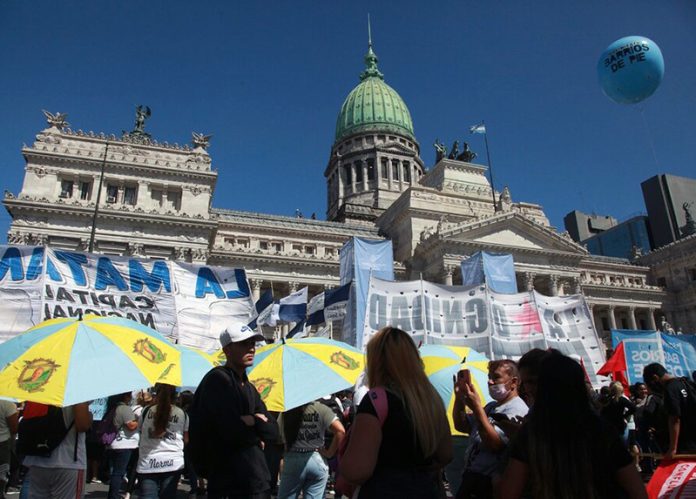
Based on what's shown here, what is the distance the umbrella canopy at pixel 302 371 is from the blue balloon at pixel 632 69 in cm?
1202

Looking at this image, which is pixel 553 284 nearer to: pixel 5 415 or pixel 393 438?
pixel 5 415

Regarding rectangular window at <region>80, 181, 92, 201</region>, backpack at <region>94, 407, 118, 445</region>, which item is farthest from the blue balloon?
rectangular window at <region>80, 181, 92, 201</region>

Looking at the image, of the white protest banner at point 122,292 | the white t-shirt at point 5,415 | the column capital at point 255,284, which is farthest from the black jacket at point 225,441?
the column capital at point 255,284

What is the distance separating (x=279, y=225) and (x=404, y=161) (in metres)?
33.0

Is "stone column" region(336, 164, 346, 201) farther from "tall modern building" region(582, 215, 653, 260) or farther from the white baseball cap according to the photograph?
the white baseball cap

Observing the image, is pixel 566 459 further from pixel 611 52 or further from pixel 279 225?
pixel 279 225

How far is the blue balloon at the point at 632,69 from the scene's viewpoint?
13375 mm

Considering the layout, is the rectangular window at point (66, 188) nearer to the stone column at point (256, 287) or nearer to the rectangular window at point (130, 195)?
the rectangular window at point (130, 195)

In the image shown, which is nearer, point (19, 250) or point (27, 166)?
point (19, 250)

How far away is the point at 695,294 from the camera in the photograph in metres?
50.2

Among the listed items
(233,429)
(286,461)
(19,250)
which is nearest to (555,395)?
(233,429)

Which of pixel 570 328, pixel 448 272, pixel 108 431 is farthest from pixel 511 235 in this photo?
pixel 108 431

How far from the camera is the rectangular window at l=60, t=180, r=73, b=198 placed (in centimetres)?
3394

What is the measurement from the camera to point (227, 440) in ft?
11.9
